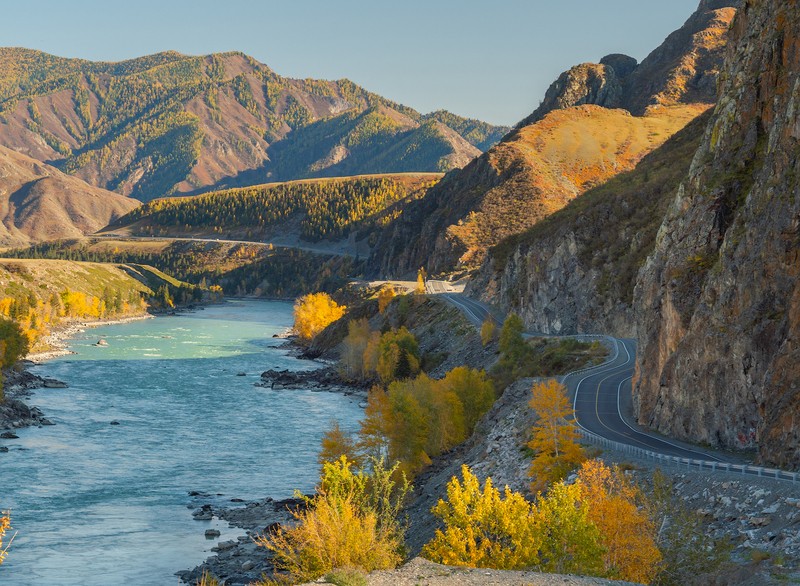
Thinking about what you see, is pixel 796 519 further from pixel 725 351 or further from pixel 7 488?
pixel 7 488

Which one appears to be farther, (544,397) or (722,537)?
(544,397)

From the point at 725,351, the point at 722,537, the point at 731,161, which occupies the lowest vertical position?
the point at 722,537

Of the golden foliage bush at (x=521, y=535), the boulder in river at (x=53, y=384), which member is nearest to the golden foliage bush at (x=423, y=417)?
the golden foliage bush at (x=521, y=535)

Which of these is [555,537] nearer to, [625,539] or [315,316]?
[625,539]

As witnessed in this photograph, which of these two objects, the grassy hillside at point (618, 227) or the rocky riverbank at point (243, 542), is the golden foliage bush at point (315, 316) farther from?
the rocky riverbank at point (243, 542)

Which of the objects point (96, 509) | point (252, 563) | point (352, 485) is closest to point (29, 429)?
point (96, 509)

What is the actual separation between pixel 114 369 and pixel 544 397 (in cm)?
9846

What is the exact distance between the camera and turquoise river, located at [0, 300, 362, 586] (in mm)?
55250

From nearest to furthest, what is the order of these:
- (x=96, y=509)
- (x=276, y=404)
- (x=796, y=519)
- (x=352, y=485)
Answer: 1. (x=796, y=519)
2. (x=352, y=485)
3. (x=96, y=509)
4. (x=276, y=404)

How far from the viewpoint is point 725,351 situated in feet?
153

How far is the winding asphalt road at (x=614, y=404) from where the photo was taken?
49562mm

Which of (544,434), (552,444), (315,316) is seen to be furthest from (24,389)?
(552,444)

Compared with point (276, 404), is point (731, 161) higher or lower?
higher

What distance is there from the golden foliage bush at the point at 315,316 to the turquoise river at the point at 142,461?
128 ft
